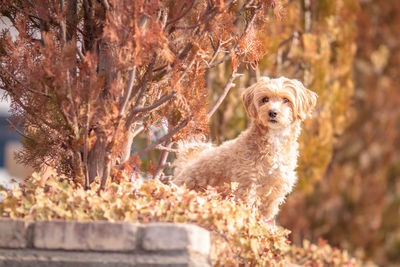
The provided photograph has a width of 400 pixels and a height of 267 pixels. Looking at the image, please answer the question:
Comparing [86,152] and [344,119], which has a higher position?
[344,119]

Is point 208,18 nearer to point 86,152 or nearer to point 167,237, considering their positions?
point 86,152

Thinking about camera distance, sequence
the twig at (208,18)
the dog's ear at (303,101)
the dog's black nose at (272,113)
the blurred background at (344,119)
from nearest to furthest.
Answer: the twig at (208,18)
the dog's black nose at (272,113)
the dog's ear at (303,101)
the blurred background at (344,119)

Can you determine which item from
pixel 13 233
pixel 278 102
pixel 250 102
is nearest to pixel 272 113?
pixel 278 102

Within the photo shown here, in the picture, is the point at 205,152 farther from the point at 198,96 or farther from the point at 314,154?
the point at 314,154

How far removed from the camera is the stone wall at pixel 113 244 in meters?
3.44

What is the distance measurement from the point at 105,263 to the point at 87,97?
4.00 feet

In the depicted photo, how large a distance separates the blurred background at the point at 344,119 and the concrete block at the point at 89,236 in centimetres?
574

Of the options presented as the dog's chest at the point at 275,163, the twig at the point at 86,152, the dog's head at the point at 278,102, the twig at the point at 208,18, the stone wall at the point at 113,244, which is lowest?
the stone wall at the point at 113,244

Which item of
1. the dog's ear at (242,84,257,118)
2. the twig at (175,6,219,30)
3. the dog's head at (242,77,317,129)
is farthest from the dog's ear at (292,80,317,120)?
the twig at (175,6,219,30)

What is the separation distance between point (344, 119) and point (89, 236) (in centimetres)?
699

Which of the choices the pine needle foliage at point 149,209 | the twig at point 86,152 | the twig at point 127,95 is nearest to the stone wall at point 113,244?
the pine needle foliage at point 149,209

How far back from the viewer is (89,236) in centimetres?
347

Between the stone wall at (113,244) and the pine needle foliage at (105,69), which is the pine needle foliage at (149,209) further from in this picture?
the pine needle foliage at (105,69)

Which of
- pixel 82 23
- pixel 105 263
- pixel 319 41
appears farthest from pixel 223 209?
pixel 319 41
